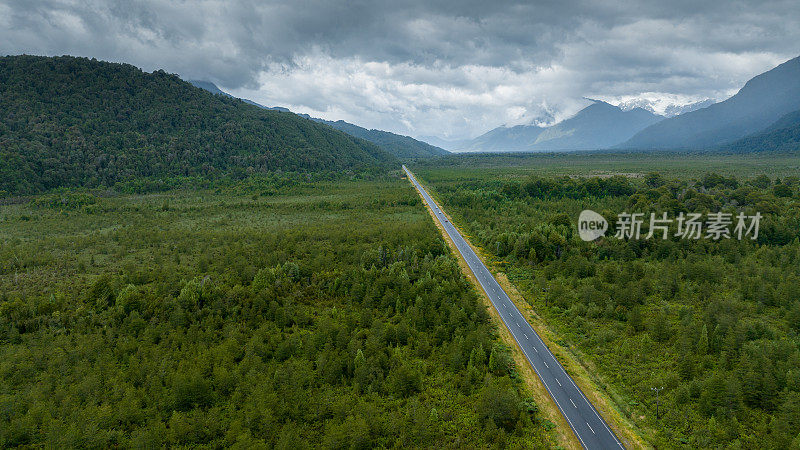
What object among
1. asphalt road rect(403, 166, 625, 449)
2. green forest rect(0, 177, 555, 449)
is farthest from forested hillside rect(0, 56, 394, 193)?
asphalt road rect(403, 166, 625, 449)

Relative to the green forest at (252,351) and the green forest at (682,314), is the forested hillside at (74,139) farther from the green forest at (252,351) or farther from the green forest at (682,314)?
the green forest at (682,314)

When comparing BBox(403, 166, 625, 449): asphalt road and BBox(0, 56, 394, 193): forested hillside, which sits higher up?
BBox(0, 56, 394, 193): forested hillside

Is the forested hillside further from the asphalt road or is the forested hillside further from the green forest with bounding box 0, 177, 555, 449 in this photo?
the asphalt road

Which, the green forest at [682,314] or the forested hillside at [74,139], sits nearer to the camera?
the green forest at [682,314]

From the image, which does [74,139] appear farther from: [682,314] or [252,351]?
[682,314]

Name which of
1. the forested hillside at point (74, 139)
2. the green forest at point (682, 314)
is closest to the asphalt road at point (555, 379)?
the green forest at point (682, 314)

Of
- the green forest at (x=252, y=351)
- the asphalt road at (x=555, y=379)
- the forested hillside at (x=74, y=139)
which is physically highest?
the forested hillside at (x=74, y=139)

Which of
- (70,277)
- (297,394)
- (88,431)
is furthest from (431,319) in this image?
(70,277)
